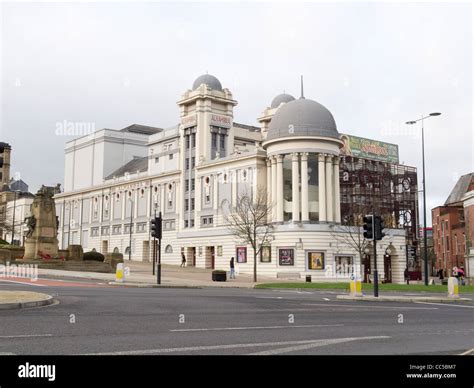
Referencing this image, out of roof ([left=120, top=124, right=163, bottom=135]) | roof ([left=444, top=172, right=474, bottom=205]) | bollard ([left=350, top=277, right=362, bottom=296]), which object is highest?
roof ([left=120, top=124, right=163, bottom=135])

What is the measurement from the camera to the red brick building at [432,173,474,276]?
87562 millimetres

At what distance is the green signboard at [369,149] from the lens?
73.4m

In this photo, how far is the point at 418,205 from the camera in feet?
251

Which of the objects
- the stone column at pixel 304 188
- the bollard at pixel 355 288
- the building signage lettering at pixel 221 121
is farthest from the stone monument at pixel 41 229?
the building signage lettering at pixel 221 121

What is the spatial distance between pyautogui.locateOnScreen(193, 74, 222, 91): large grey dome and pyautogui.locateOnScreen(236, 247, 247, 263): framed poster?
73.2ft

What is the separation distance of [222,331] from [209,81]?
62.1m

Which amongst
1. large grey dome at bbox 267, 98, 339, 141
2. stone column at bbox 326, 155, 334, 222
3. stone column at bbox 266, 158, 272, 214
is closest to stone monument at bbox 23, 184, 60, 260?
stone column at bbox 266, 158, 272, 214

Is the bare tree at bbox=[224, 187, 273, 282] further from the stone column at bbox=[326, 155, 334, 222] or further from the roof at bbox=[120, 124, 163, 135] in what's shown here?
the roof at bbox=[120, 124, 163, 135]

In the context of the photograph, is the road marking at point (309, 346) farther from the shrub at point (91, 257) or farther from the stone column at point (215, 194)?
the stone column at point (215, 194)

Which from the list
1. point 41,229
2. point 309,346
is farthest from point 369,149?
point 309,346

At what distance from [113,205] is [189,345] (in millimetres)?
76797

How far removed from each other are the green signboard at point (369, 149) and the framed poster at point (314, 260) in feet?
71.2
